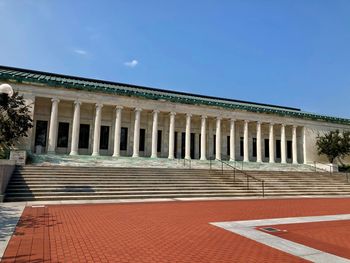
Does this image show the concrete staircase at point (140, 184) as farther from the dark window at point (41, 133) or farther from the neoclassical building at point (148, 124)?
the dark window at point (41, 133)

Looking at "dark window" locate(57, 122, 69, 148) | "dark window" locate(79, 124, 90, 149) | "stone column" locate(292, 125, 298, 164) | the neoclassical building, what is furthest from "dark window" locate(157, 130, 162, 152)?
"stone column" locate(292, 125, 298, 164)

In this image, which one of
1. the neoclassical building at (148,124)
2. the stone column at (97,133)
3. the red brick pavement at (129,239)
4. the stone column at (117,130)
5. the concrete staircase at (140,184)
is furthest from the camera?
the stone column at (117,130)

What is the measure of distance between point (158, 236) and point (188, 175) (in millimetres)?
16604

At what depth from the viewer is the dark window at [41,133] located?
105ft

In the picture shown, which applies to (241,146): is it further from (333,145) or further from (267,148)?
(333,145)

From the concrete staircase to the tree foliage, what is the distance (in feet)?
40.5

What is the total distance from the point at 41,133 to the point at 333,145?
3710 cm

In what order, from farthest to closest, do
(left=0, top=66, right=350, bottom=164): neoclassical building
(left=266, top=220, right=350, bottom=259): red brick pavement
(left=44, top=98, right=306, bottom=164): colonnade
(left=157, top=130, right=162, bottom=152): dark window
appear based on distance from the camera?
(left=157, top=130, right=162, bottom=152): dark window, (left=0, top=66, right=350, bottom=164): neoclassical building, (left=44, top=98, right=306, bottom=164): colonnade, (left=266, top=220, right=350, bottom=259): red brick pavement

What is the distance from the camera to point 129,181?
2159 centimetres

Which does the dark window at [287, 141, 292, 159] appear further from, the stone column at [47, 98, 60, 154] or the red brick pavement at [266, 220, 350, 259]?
the red brick pavement at [266, 220, 350, 259]

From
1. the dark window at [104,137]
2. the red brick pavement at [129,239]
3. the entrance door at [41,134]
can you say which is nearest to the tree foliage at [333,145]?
the dark window at [104,137]

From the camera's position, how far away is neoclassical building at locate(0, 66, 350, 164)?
1201 inches

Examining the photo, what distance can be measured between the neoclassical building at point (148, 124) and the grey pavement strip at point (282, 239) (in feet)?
72.1

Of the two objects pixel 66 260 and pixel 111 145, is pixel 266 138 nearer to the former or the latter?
pixel 111 145
